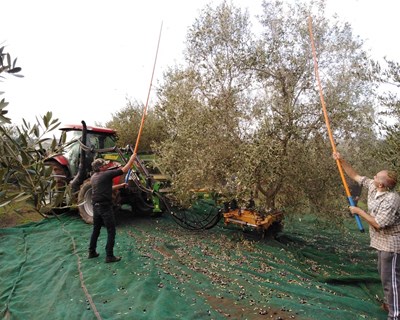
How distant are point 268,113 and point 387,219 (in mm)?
3563

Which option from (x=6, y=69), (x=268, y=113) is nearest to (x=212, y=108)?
(x=268, y=113)

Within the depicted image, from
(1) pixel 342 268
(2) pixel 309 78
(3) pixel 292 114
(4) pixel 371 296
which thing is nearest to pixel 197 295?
(4) pixel 371 296

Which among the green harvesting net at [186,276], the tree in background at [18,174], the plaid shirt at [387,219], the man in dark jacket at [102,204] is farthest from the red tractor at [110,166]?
the tree in background at [18,174]

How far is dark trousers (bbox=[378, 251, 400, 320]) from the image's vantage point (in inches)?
147

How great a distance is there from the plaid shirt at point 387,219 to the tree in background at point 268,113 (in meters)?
2.52

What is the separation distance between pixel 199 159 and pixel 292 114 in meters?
2.22

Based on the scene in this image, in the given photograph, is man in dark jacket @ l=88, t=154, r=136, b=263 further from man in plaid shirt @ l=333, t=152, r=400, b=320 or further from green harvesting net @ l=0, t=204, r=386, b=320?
man in plaid shirt @ l=333, t=152, r=400, b=320

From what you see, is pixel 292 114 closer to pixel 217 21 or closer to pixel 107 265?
pixel 217 21

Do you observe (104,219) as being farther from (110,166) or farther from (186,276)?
(110,166)

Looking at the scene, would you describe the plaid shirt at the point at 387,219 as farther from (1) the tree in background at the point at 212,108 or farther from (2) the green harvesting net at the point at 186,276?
(1) the tree in background at the point at 212,108

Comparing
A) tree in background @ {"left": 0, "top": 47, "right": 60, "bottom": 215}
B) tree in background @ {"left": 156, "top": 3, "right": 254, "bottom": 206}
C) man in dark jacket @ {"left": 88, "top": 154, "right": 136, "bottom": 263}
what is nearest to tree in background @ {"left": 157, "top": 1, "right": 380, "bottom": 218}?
tree in background @ {"left": 156, "top": 3, "right": 254, "bottom": 206}

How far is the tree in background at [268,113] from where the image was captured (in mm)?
6484

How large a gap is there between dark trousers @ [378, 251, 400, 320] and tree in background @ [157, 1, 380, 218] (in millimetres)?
2799

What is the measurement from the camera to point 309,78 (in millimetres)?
6867
